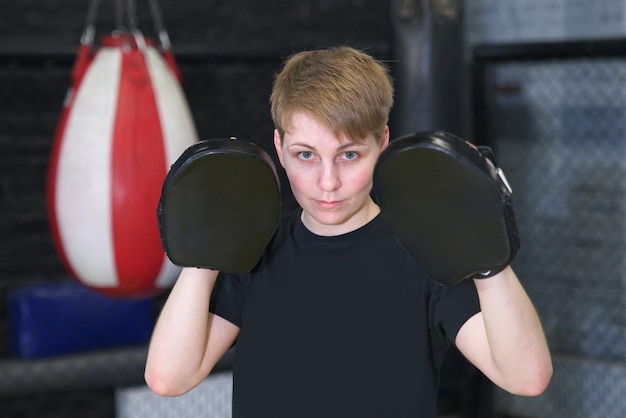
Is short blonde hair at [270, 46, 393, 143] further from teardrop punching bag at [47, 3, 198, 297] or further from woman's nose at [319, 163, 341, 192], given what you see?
teardrop punching bag at [47, 3, 198, 297]

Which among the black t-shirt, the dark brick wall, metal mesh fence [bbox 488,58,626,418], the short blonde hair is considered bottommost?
metal mesh fence [bbox 488,58,626,418]

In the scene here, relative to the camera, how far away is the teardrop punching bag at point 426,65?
2115 mm

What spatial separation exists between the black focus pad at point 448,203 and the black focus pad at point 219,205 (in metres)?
0.13

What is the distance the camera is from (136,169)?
Result: 6.25ft

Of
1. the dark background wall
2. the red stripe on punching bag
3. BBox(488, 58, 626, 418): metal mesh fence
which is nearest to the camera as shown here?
the red stripe on punching bag

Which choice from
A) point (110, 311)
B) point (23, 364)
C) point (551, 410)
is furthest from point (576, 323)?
point (23, 364)

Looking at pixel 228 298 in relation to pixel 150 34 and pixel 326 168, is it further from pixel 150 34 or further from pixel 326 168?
pixel 150 34

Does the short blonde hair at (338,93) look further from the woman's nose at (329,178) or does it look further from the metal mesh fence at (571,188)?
the metal mesh fence at (571,188)

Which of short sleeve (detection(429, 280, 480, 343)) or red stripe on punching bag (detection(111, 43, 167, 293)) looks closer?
short sleeve (detection(429, 280, 480, 343))

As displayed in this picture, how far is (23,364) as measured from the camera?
217 centimetres

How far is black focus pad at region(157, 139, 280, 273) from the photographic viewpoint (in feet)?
3.23

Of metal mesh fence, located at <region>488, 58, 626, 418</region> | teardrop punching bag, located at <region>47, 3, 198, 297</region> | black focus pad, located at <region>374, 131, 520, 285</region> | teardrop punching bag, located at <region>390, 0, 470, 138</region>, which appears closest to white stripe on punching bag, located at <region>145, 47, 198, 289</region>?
teardrop punching bag, located at <region>47, 3, 198, 297</region>

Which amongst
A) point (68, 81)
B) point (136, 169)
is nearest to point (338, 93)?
point (136, 169)

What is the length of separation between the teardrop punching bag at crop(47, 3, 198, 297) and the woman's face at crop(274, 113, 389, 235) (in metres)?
0.94
